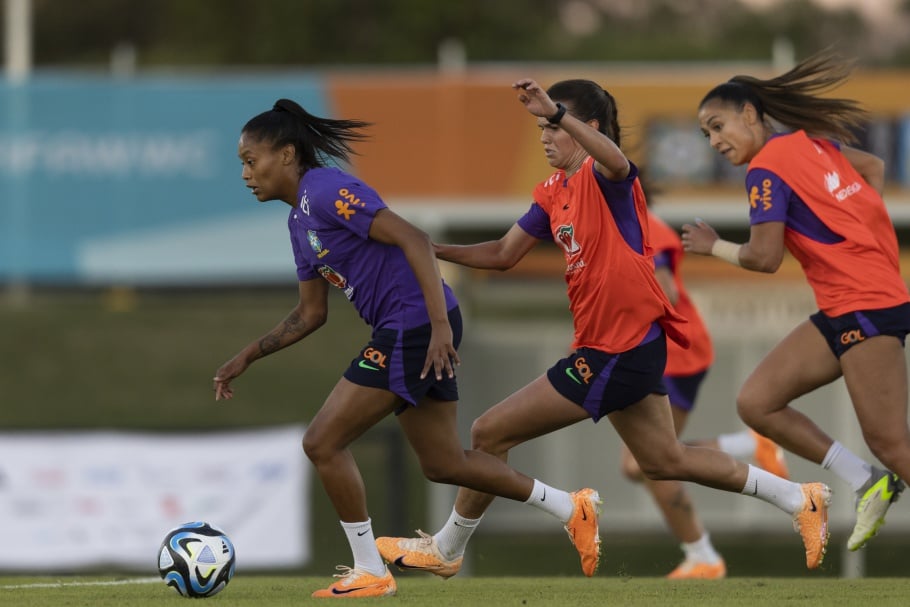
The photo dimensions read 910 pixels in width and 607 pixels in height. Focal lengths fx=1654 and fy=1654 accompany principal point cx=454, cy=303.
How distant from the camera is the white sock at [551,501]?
24.7 feet

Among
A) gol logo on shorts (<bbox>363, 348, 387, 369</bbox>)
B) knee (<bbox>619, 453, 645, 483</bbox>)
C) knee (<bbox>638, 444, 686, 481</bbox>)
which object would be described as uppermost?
gol logo on shorts (<bbox>363, 348, 387, 369</bbox>)

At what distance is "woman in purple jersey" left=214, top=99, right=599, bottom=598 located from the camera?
23.0 ft

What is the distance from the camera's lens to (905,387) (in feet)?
23.7

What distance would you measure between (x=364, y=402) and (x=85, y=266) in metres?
13.5

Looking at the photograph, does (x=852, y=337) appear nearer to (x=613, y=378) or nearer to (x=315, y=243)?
(x=613, y=378)

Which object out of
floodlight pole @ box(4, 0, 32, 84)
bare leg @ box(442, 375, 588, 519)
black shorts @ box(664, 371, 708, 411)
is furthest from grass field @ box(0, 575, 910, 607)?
floodlight pole @ box(4, 0, 32, 84)

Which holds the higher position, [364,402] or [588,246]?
[588,246]

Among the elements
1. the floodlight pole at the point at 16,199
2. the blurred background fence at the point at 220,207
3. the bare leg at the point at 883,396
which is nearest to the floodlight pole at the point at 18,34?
the blurred background fence at the point at 220,207

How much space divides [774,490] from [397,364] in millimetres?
1943

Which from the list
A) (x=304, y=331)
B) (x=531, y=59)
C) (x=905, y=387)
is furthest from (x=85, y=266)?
(x=531, y=59)

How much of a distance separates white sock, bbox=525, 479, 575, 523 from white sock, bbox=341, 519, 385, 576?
29.4 inches

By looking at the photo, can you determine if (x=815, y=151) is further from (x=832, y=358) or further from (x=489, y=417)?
(x=489, y=417)

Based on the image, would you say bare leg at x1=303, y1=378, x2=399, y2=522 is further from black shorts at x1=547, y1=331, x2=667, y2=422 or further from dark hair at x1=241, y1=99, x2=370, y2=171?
dark hair at x1=241, y1=99, x2=370, y2=171

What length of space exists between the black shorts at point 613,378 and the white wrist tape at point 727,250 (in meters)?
0.47
